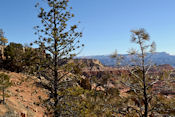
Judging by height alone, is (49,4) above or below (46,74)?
above

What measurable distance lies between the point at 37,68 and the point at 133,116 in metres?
6.26

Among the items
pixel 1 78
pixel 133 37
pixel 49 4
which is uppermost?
pixel 49 4

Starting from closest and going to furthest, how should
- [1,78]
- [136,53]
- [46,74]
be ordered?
[136,53] < [46,74] < [1,78]

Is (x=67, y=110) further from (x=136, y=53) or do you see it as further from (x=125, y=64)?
(x=136, y=53)

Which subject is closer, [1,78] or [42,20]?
[42,20]

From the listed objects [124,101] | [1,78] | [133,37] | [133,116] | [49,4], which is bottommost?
[133,116]

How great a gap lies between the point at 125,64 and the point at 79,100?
355 cm

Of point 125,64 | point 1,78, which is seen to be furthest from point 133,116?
point 1,78

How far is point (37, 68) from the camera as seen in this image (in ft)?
28.5

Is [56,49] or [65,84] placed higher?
[56,49]

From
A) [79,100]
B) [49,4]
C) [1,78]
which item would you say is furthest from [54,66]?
[1,78]

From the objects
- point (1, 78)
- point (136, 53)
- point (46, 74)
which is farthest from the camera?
point (1, 78)

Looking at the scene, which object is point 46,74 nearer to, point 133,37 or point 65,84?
point 65,84

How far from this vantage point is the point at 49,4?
28.2 ft
